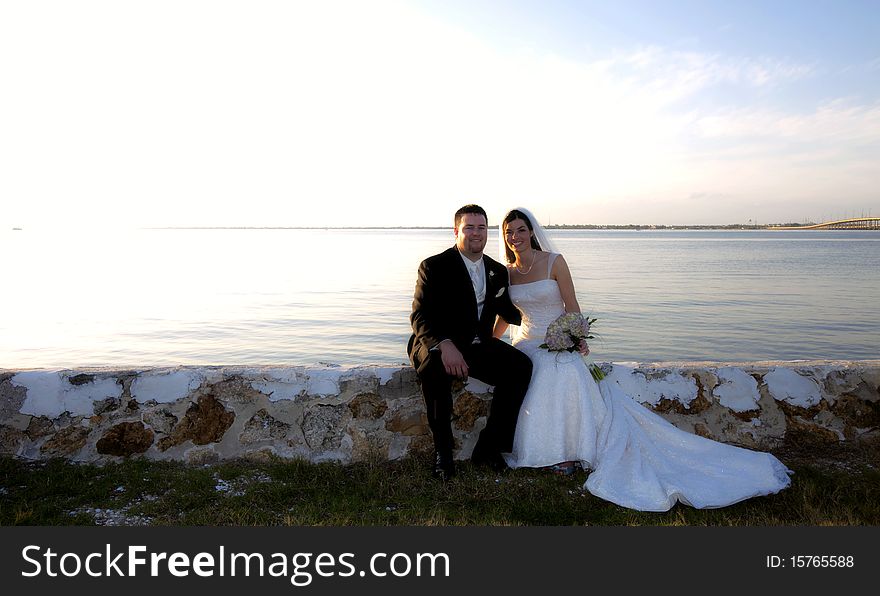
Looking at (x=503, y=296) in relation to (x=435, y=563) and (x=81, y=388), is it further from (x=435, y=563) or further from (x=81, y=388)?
(x=81, y=388)

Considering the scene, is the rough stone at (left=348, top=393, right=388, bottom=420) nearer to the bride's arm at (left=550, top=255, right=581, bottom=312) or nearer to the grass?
the grass

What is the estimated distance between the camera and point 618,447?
13.4ft

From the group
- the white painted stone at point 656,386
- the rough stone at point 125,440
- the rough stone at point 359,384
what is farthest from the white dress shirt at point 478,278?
the rough stone at point 125,440

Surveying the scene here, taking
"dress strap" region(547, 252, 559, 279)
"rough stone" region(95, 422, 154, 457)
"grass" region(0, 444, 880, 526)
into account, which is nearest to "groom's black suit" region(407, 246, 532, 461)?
"grass" region(0, 444, 880, 526)

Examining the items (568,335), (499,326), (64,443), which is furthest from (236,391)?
(568,335)

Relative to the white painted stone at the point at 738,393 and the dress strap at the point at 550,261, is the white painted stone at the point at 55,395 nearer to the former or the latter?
the dress strap at the point at 550,261

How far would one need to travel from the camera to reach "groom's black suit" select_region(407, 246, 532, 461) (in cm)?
416

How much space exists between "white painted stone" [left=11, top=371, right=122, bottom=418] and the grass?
1.05ft

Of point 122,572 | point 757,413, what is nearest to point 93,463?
point 122,572

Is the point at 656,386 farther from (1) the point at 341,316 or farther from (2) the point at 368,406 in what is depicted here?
(1) the point at 341,316

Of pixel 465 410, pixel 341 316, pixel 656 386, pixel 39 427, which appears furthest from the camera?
pixel 341 316

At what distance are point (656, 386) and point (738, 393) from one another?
537 millimetres

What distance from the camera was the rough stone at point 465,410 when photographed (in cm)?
440

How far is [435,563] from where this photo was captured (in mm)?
2883
